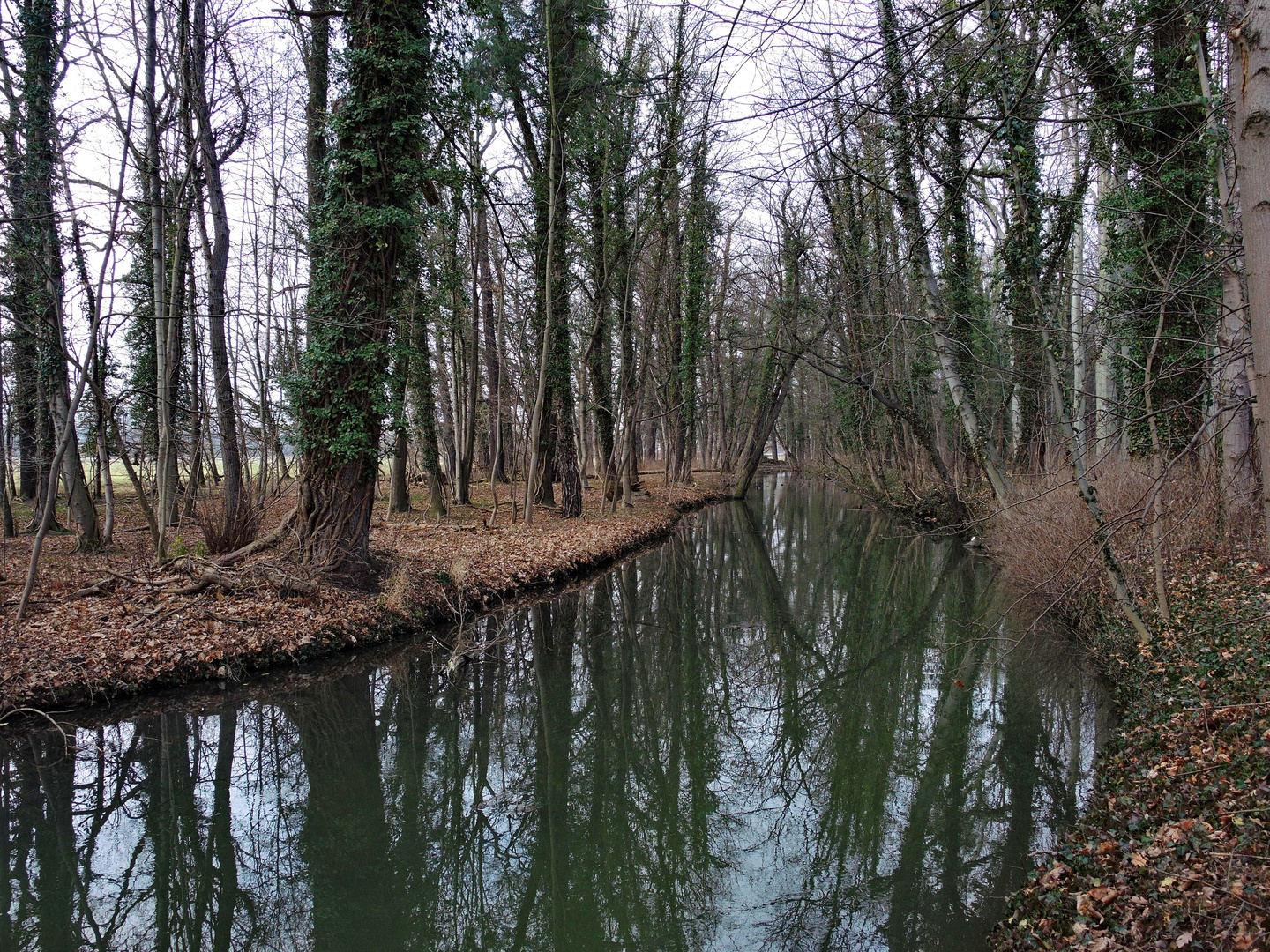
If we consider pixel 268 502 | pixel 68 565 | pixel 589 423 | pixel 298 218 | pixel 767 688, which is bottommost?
pixel 767 688

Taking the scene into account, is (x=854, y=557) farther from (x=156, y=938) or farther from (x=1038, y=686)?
(x=156, y=938)

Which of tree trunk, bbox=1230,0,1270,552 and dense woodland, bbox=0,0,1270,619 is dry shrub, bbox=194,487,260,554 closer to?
dense woodland, bbox=0,0,1270,619

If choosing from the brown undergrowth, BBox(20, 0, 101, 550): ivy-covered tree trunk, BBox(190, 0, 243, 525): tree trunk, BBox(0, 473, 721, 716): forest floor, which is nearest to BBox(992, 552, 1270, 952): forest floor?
the brown undergrowth

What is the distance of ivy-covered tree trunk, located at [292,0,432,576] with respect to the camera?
375 inches

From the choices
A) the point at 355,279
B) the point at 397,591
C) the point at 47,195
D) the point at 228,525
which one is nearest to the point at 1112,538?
the point at 397,591

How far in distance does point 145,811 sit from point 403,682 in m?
2.89

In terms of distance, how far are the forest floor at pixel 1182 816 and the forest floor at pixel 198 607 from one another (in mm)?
7372

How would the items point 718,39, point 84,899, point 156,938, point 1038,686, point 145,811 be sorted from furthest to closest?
point 1038,686 < point 145,811 < point 84,899 < point 156,938 < point 718,39

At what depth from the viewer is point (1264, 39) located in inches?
101

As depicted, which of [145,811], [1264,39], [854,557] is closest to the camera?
[1264,39]

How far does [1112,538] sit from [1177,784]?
3143mm

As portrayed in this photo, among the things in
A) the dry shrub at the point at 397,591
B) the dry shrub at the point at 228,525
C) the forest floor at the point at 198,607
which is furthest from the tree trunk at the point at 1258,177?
the dry shrub at the point at 228,525

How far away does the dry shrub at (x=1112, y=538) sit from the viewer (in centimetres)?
727

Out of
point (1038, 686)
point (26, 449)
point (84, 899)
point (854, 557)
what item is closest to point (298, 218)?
point (26, 449)
